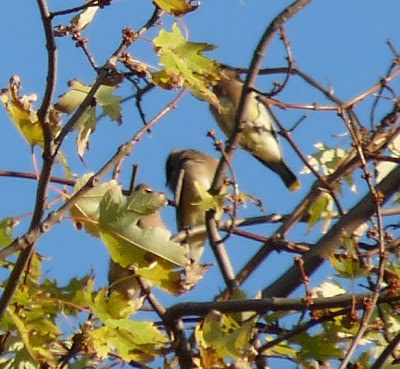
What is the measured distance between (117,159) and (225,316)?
85 centimetres

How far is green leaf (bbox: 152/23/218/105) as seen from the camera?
7.55 feet

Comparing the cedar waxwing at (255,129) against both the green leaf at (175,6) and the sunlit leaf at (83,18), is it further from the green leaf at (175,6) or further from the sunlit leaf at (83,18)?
the green leaf at (175,6)

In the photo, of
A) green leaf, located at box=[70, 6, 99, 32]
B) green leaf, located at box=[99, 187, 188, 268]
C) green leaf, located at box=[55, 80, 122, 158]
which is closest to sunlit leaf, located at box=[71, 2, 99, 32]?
green leaf, located at box=[70, 6, 99, 32]

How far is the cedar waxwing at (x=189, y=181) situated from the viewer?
5927 millimetres

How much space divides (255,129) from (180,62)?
4116 millimetres

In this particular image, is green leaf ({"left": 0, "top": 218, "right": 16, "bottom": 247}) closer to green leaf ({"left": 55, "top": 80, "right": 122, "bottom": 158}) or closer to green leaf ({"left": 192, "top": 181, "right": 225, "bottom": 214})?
green leaf ({"left": 55, "top": 80, "right": 122, "bottom": 158})

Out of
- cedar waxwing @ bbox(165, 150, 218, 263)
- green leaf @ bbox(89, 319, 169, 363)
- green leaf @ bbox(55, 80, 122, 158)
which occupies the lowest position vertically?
green leaf @ bbox(89, 319, 169, 363)

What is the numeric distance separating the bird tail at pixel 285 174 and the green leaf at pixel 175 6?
4.67m

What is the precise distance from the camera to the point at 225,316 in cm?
262

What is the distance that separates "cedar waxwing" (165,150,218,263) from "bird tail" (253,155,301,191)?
39 cm

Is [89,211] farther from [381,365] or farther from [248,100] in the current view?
A: [248,100]

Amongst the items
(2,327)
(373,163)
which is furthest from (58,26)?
(373,163)

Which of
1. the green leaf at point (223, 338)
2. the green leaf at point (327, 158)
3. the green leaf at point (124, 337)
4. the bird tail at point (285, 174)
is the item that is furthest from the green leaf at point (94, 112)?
the bird tail at point (285, 174)

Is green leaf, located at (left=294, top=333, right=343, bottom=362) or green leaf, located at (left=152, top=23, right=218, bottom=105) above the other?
green leaf, located at (left=152, top=23, right=218, bottom=105)
